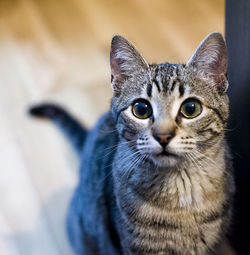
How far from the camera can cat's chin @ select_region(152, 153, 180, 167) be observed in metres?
0.95

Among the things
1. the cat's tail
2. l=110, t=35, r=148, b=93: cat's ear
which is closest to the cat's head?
l=110, t=35, r=148, b=93: cat's ear

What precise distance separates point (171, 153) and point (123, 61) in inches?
13.7

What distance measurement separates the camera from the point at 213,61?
1.02m

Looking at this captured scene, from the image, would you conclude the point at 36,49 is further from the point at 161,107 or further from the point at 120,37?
the point at 161,107

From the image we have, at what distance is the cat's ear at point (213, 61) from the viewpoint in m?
0.99

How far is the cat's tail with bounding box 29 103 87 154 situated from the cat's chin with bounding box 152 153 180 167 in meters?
0.85

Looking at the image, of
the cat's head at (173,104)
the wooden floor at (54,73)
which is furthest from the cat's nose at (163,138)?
the wooden floor at (54,73)

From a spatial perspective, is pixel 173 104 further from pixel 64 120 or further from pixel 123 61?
pixel 64 120

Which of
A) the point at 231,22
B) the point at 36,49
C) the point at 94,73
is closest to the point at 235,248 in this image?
the point at 231,22

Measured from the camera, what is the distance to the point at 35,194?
5.72ft

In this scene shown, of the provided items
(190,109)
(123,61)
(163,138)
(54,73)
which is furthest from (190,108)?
(54,73)

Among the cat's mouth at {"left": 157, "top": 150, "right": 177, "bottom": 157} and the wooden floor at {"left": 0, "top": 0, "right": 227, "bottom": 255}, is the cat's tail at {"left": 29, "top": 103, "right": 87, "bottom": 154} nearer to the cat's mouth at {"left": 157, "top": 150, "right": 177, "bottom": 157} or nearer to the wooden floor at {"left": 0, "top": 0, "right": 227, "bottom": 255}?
the wooden floor at {"left": 0, "top": 0, "right": 227, "bottom": 255}

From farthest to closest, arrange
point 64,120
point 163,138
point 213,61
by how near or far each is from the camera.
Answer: point 64,120, point 213,61, point 163,138

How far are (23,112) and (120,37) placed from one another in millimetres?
1239
